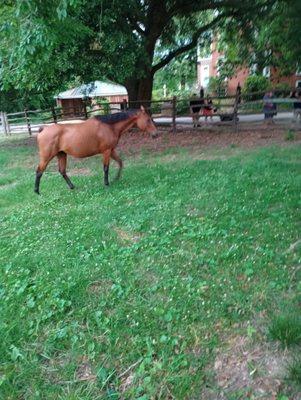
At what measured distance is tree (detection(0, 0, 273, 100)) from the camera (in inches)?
337

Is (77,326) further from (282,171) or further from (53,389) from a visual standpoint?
(282,171)

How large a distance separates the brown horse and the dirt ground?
3.74 metres

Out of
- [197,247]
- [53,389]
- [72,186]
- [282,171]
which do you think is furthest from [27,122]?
[53,389]

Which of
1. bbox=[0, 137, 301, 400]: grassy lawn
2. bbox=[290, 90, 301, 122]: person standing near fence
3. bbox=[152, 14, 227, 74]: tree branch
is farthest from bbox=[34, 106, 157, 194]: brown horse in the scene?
bbox=[152, 14, 227, 74]: tree branch

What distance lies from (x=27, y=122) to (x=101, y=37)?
37.5 feet

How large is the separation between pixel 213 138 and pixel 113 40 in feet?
15.2

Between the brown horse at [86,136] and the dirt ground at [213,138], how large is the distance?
3.74 meters

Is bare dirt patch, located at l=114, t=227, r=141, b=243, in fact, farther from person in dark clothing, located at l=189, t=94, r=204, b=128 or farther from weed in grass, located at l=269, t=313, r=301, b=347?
person in dark clothing, located at l=189, t=94, r=204, b=128

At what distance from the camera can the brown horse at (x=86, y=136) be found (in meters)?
7.73

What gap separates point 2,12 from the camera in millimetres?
6570

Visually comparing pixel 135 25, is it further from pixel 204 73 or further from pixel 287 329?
pixel 204 73

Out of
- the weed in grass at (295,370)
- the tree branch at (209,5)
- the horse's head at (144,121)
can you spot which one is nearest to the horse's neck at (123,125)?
the horse's head at (144,121)

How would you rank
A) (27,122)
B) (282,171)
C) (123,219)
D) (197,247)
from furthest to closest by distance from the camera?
(27,122) → (282,171) → (123,219) → (197,247)

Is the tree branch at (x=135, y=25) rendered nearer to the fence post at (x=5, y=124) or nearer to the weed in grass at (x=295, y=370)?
the weed in grass at (x=295, y=370)
